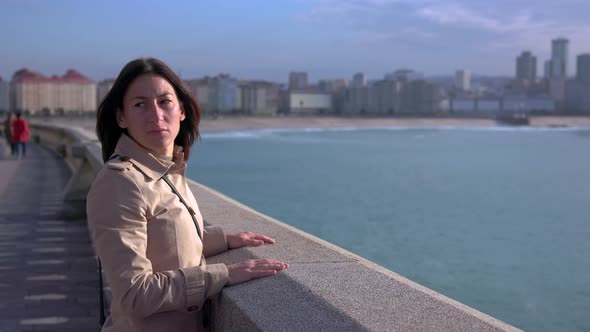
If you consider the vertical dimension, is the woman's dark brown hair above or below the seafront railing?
above

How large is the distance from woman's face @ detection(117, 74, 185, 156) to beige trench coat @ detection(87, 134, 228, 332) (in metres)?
0.05

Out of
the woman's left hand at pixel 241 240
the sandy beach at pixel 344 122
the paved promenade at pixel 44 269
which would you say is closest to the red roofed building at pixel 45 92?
the sandy beach at pixel 344 122

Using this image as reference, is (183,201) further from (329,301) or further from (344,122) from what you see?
(344,122)

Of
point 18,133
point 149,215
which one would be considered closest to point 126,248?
point 149,215

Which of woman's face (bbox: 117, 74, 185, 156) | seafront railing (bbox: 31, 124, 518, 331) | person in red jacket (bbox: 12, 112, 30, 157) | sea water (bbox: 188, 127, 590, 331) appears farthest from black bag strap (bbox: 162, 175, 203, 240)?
person in red jacket (bbox: 12, 112, 30, 157)

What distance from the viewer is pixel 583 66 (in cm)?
18438

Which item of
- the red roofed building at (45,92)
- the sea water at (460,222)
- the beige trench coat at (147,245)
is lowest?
the sea water at (460,222)

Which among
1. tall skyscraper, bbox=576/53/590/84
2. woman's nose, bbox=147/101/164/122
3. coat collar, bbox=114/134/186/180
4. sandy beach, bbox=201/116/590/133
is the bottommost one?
sandy beach, bbox=201/116/590/133

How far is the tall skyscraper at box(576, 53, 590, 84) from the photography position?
179975 millimetres

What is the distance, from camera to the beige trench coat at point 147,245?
5.95 feet

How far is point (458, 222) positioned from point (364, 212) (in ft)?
6.63

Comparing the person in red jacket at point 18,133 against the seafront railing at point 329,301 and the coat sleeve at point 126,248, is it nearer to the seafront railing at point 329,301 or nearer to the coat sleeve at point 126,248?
the seafront railing at point 329,301

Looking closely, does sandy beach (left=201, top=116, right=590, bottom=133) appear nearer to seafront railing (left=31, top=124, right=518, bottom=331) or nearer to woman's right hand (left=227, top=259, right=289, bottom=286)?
seafront railing (left=31, top=124, right=518, bottom=331)

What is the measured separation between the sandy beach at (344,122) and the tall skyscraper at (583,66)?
72068mm
